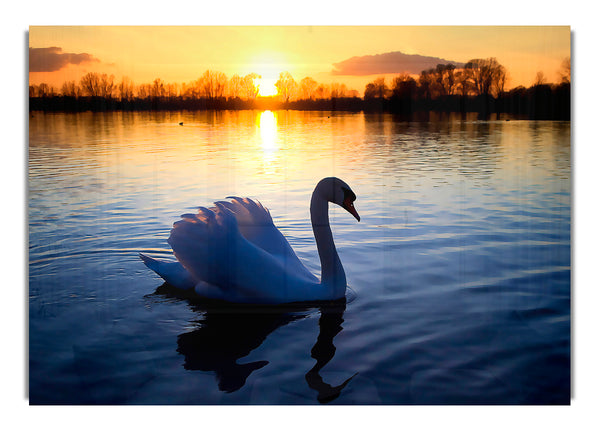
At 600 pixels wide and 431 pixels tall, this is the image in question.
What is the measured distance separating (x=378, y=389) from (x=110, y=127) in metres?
3.05

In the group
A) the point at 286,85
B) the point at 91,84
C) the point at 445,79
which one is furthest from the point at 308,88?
the point at 91,84

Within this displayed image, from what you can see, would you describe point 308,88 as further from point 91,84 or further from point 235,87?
point 91,84

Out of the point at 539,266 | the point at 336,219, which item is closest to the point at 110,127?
the point at 336,219

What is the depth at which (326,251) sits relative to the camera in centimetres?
568

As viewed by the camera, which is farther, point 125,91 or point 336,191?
point 125,91

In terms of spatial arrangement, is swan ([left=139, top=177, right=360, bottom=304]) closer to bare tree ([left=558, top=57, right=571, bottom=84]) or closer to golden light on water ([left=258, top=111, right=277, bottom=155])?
golden light on water ([left=258, top=111, right=277, bottom=155])

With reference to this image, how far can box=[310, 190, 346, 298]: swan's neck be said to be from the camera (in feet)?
18.4

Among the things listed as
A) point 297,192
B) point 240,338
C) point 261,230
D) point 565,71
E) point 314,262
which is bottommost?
point 240,338

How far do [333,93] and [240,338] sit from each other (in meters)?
2.15

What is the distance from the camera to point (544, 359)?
4.97 m

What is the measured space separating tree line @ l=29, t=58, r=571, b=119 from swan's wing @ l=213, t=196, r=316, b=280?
0.84 m

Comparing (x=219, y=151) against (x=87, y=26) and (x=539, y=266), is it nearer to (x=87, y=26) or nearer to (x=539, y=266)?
(x=87, y=26)

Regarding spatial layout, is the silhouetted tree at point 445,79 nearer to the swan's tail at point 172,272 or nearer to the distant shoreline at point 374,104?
the distant shoreline at point 374,104

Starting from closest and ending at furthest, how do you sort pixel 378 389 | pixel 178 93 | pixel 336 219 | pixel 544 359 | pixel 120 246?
pixel 378 389 → pixel 544 359 → pixel 178 93 → pixel 120 246 → pixel 336 219
